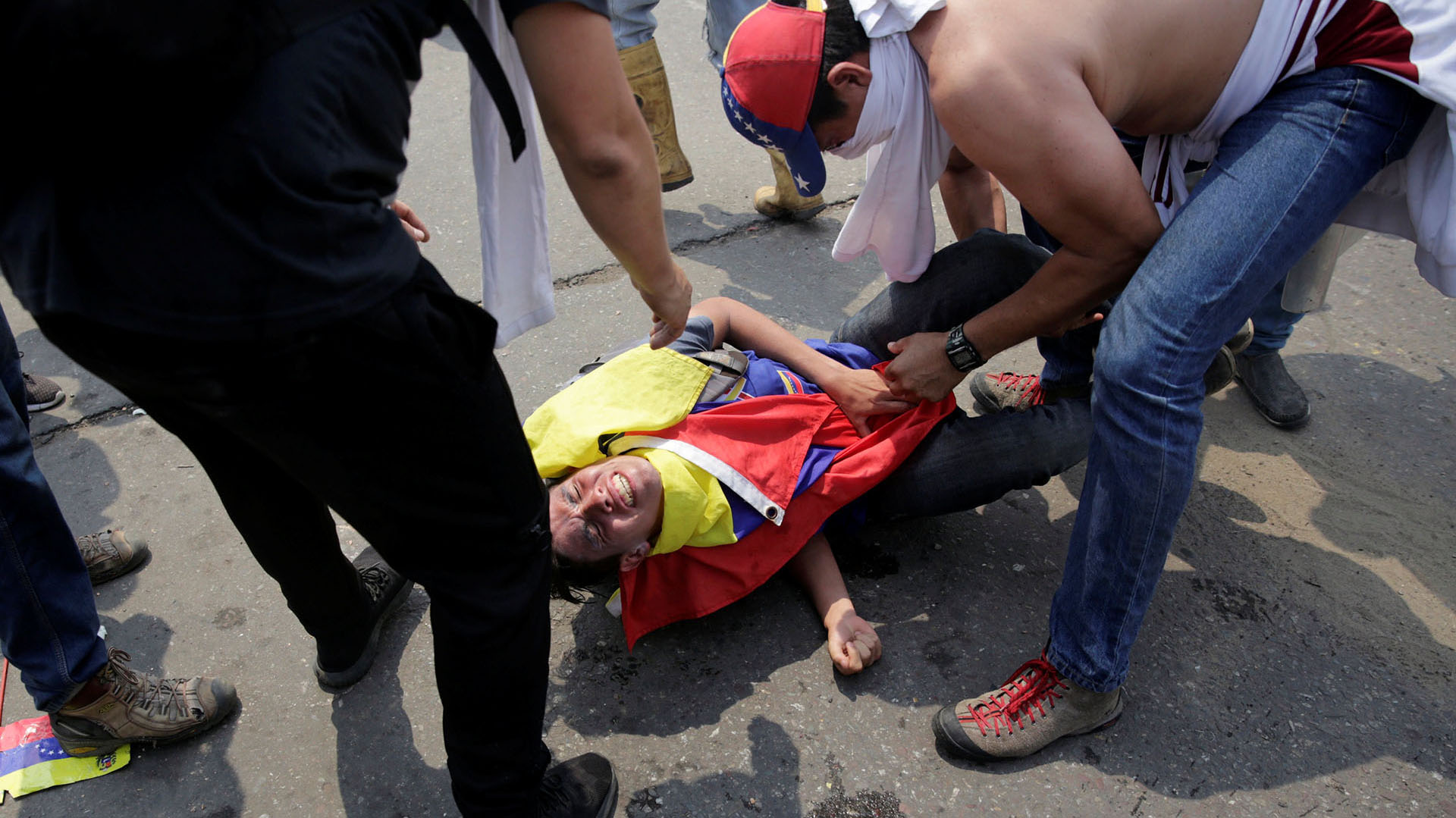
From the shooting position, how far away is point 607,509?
1.91 m

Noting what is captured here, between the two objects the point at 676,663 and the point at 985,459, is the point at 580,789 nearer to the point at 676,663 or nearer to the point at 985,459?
the point at 676,663

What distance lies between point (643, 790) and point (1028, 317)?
1.17 m

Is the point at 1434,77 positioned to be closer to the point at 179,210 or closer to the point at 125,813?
the point at 179,210

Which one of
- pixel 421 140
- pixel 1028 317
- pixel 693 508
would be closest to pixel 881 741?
pixel 693 508

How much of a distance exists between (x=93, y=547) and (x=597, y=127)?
Answer: 1836 millimetres

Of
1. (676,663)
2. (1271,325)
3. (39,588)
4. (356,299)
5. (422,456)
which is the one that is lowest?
(676,663)

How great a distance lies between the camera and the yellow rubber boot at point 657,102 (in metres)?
3.26

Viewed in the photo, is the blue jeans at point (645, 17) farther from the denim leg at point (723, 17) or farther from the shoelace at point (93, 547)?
the shoelace at point (93, 547)

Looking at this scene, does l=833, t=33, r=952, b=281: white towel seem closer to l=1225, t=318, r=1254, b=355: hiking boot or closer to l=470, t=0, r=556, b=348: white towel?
l=470, t=0, r=556, b=348: white towel

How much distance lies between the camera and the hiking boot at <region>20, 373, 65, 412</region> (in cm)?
273

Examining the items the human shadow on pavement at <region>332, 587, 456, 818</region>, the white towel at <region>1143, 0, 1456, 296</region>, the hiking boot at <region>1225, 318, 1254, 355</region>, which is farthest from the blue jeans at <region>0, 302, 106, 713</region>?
the hiking boot at <region>1225, 318, 1254, 355</region>

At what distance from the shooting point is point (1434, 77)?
1.43 meters

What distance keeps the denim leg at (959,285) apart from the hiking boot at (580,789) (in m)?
1.20

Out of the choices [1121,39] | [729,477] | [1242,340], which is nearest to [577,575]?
[729,477]
